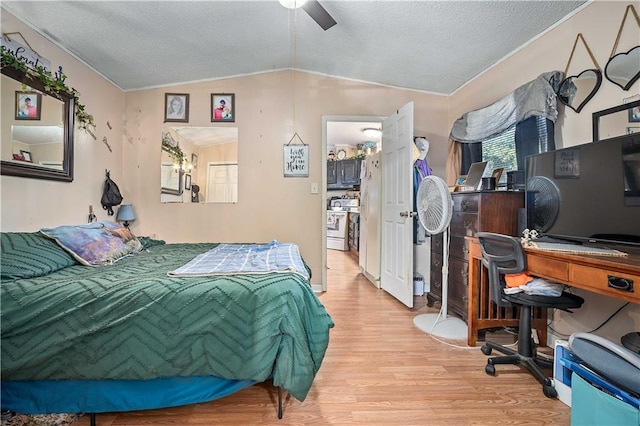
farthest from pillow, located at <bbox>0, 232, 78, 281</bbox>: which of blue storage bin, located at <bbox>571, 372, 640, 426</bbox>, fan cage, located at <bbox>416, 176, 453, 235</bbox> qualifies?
blue storage bin, located at <bbox>571, 372, 640, 426</bbox>

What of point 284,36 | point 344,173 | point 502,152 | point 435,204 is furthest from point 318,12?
point 344,173

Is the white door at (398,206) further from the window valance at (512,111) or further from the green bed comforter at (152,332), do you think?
the green bed comforter at (152,332)

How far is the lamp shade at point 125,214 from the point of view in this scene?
3.27 metres

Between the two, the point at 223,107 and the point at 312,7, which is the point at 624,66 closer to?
the point at 312,7

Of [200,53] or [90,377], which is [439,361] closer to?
[90,377]

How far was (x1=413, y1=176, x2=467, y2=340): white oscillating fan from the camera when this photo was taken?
7.52 feet

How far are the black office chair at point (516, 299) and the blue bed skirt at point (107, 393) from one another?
1.55 metres

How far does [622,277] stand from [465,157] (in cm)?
232

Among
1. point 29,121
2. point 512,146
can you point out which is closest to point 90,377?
point 29,121

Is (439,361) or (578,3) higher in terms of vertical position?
(578,3)

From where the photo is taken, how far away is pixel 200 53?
9.61 ft

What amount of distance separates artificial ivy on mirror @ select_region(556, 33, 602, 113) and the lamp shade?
163 inches

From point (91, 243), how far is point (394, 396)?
2106 millimetres

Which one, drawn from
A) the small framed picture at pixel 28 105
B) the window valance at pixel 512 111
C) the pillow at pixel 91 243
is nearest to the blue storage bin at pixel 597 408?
the window valance at pixel 512 111
